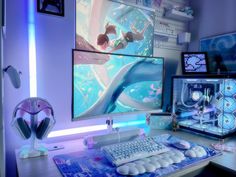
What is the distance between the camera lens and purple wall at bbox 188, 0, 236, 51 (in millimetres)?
1595

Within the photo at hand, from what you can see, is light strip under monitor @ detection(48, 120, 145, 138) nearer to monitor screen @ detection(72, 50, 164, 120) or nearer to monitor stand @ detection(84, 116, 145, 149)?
monitor stand @ detection(84, 116, 145, 149)

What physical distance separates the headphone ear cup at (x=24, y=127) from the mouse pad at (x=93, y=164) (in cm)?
18

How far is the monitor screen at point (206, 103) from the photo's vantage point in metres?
1.31

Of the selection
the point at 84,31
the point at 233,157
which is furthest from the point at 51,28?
the point at 233,157

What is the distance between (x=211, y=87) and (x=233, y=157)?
0.55 m

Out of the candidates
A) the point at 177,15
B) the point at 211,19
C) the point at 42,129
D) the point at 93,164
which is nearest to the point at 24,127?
the point at 42,129

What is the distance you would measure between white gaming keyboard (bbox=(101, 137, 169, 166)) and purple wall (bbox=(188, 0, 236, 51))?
1.25 m

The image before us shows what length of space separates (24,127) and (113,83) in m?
0.55

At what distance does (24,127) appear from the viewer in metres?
0.95

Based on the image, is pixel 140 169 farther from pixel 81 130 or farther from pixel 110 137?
pixel 81 130

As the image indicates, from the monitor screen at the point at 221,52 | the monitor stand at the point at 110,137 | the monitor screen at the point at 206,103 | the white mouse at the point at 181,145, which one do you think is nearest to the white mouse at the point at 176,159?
the white mouse at the point at 181,145

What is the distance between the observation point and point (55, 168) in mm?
833

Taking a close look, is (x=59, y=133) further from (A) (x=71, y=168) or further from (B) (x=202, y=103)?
(B) (x=202, y=103)

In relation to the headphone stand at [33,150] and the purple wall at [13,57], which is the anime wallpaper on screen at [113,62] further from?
the purple wall at [13,57]
